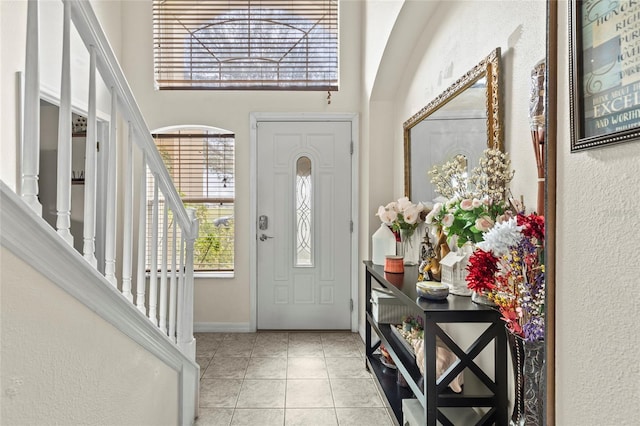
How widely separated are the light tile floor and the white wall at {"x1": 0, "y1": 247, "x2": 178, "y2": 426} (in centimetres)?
94

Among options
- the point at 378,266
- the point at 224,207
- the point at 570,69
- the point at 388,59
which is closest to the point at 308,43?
the point at 388,59

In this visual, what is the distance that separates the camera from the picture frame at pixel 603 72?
667 mm

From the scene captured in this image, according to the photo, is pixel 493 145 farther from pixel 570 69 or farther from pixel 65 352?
pixel 65 352

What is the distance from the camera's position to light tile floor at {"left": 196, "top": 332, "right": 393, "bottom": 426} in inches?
86.8

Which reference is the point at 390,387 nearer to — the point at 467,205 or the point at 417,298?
the point at 417,298

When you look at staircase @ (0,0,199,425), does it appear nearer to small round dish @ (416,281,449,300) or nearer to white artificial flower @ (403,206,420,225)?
small round dish @ (416,281,449,300)

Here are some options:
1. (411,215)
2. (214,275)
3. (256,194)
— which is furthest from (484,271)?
(214,275)

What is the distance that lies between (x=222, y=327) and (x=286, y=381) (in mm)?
1240

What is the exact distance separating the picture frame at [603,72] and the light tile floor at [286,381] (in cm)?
193

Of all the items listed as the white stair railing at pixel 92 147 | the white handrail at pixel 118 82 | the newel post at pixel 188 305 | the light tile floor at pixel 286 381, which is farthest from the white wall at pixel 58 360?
the light tile floor at pixel 286 381

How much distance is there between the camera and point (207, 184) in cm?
370

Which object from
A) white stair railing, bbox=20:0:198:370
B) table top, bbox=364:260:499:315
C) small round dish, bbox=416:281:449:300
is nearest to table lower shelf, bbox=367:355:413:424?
table top, bbox=364:260:499:315

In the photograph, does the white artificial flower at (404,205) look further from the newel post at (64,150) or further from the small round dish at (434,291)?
the newel post at (64,150)

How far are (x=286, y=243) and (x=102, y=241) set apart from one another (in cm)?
153
